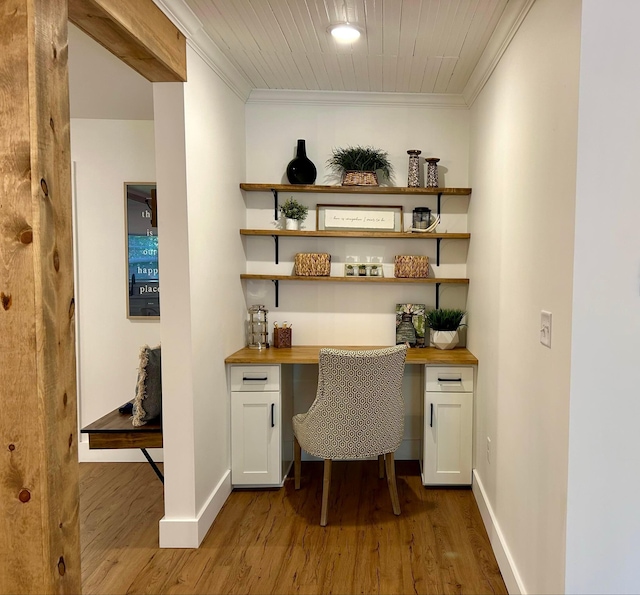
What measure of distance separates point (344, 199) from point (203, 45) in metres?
1.34

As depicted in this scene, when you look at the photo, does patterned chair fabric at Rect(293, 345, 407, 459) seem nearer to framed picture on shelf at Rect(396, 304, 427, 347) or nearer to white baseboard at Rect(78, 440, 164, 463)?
framed picture on shelf at Rect(396, 304, 427, 347)

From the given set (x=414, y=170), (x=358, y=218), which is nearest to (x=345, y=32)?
(x=414, y=170)

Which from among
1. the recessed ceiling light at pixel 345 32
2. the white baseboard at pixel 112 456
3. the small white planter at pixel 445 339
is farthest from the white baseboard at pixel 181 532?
the recessed ceiling light at pixel 345 32

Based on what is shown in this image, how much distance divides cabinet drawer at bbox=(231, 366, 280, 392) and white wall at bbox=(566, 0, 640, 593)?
1.79m

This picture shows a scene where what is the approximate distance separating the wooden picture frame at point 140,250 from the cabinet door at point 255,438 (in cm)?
100

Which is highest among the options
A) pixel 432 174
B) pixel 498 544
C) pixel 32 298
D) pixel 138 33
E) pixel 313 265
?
pixel 138 33

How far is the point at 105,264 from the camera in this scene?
3.43m

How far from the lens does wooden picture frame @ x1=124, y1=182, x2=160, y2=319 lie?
3.38 meters

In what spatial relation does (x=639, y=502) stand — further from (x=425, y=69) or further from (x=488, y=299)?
(x=425, y=69)

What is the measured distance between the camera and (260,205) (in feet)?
11.2

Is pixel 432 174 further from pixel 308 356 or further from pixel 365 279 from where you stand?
pixel 308 356

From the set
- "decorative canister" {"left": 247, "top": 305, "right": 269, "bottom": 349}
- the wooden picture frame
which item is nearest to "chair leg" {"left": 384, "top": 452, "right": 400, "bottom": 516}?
"decorative canister" {"left": 247, "top": 305, "right": 269, "bottom": 349}

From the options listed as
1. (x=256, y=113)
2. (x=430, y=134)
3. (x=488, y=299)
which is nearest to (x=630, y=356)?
(x=488, y=299)

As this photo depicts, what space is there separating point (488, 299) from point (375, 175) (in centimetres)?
115
